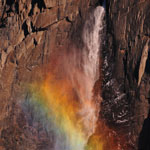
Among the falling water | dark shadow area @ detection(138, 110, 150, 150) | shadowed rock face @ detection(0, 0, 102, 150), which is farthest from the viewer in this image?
shadowed rock face @ detection(0, 0, 102, 150)

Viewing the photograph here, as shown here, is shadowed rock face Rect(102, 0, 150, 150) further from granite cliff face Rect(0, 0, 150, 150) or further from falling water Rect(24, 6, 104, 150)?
falling water Rect(24, 6, 104, 150)

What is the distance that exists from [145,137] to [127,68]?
8.12 ft

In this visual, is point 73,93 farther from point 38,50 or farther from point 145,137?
point 145,137

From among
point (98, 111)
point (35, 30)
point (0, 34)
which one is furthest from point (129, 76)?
point (0, 34)

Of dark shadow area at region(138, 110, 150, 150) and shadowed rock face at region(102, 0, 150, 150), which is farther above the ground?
shadowed rock face at region(102, 0, 150, 150)

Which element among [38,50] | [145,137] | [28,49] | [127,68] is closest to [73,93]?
[38,50]

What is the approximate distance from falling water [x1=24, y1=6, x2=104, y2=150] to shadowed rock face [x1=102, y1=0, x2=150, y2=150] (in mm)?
518

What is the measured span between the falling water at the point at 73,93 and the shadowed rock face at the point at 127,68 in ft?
1.70

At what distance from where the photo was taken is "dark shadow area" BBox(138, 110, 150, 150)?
10.8 m

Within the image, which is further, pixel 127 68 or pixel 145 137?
pixel 127 68

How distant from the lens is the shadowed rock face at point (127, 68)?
10922mm

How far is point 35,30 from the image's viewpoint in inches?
489

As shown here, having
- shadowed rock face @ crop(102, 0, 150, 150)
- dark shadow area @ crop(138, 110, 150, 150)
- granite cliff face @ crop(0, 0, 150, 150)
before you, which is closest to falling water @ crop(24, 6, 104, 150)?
granite cliff face @ crop(0, 0, 150, 150)

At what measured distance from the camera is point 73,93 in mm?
12219
